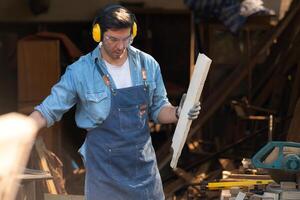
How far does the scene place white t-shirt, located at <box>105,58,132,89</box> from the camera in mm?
3805

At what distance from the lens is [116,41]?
3.67 meters

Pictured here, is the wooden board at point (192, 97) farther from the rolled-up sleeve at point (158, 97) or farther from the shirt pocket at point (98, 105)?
the shirt pocket at point (98, 105)

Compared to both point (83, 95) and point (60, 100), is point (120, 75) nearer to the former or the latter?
point (83, 95)

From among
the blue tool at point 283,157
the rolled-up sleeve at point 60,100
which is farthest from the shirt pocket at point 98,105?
the blue tool at point 283,157

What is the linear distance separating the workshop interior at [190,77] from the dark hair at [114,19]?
4.57 feet

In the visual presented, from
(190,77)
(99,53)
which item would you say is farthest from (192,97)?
(190,77)

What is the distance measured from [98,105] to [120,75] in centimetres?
21

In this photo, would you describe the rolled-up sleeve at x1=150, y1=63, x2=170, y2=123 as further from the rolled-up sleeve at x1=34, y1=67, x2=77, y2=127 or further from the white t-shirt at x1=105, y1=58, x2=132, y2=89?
the rolled-up sleeve at x1=34, y1=67, x2=77, y2=127

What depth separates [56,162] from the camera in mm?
5574

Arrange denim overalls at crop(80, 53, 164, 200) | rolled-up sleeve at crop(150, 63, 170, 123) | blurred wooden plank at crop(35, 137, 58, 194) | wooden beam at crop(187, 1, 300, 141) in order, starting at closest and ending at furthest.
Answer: denim overalls at crop(80, 53, 164, 200) < rolled-up sleeve at crop(150, 63, 170, 123) < blurred wooden plank at crop(35, 137, 58, 194) < wooden beam at crop(187, 1, 300, 141)

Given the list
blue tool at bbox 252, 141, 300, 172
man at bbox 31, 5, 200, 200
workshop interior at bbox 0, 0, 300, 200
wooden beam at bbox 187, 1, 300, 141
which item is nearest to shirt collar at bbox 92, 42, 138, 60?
man at bbox 31, 5, 200, 200

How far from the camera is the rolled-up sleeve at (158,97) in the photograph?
392cm

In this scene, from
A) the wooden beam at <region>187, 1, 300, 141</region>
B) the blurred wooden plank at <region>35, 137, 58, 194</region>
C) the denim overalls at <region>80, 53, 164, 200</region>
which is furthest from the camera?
the wooden beam at <region>187, 1, 300, 141</region>

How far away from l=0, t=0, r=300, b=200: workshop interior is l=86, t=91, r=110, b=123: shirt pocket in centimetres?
112
